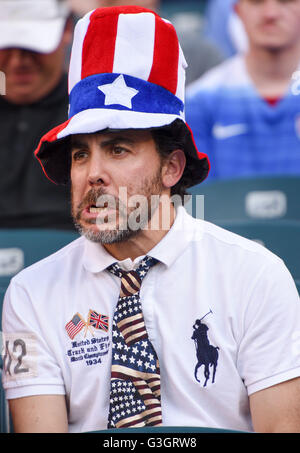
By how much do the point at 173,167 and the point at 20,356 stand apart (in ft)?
2.10

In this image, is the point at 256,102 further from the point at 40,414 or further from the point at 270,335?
the point at 40,414

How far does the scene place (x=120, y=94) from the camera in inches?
79.4

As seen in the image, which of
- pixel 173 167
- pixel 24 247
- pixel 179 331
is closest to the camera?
pixel 179 331

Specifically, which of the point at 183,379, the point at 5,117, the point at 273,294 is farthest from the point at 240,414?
the point at 5,117

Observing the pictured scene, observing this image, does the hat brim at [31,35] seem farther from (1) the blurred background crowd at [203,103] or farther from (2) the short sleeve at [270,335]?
(2) the short sleeve at [270,335]

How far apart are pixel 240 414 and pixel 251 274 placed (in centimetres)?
33

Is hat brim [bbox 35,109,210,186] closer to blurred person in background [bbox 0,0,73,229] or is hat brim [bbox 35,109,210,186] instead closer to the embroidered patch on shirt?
the embroidered patch on shirt

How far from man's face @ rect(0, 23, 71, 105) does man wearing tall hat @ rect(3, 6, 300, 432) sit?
1.31m

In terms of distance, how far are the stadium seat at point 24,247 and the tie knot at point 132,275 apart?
0.58 meters

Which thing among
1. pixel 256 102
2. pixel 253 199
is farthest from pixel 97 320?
pixel 256 102

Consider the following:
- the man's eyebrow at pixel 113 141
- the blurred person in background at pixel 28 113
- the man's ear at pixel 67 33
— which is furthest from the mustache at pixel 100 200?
the man's ear at pixel 67 33

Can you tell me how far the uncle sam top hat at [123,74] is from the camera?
2.01 metres

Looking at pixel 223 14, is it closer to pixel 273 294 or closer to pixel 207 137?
pixel 207 137

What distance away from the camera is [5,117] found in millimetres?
3486
